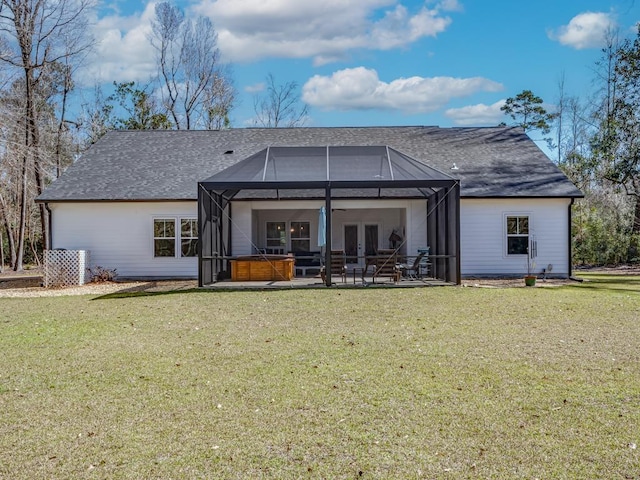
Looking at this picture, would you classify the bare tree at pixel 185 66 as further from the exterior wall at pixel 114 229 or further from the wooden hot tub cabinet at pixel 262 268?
the wooden hot tub cabinet at pixel 262 268

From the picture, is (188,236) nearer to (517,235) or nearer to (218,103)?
(517,235)

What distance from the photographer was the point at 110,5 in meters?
23.9

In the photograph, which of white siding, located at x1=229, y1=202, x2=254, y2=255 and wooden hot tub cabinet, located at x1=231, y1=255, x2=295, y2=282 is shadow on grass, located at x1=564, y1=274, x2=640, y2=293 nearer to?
wooden hot tub cabinet, located at x1=231, y1=255, x2=295, y2=282

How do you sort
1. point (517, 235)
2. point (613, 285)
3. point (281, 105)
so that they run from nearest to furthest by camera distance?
point (613, 285)
point (517, 235)
point (281, 105)

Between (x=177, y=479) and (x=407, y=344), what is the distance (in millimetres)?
4525

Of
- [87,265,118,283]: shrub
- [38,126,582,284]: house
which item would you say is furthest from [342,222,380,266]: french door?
[87,265,118,283]: shrub

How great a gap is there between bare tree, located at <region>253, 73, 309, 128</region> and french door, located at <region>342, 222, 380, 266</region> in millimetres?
19852

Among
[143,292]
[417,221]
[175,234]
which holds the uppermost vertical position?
[417,221]

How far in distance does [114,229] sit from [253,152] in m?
5.70

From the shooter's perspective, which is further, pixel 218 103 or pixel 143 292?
pixel 218 103

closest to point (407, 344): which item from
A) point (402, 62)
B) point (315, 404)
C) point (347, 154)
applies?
point (315, 404)

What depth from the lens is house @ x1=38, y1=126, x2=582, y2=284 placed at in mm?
15696

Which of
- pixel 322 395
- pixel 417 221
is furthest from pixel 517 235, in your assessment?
pixel 322 395

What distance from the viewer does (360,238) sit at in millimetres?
22641
